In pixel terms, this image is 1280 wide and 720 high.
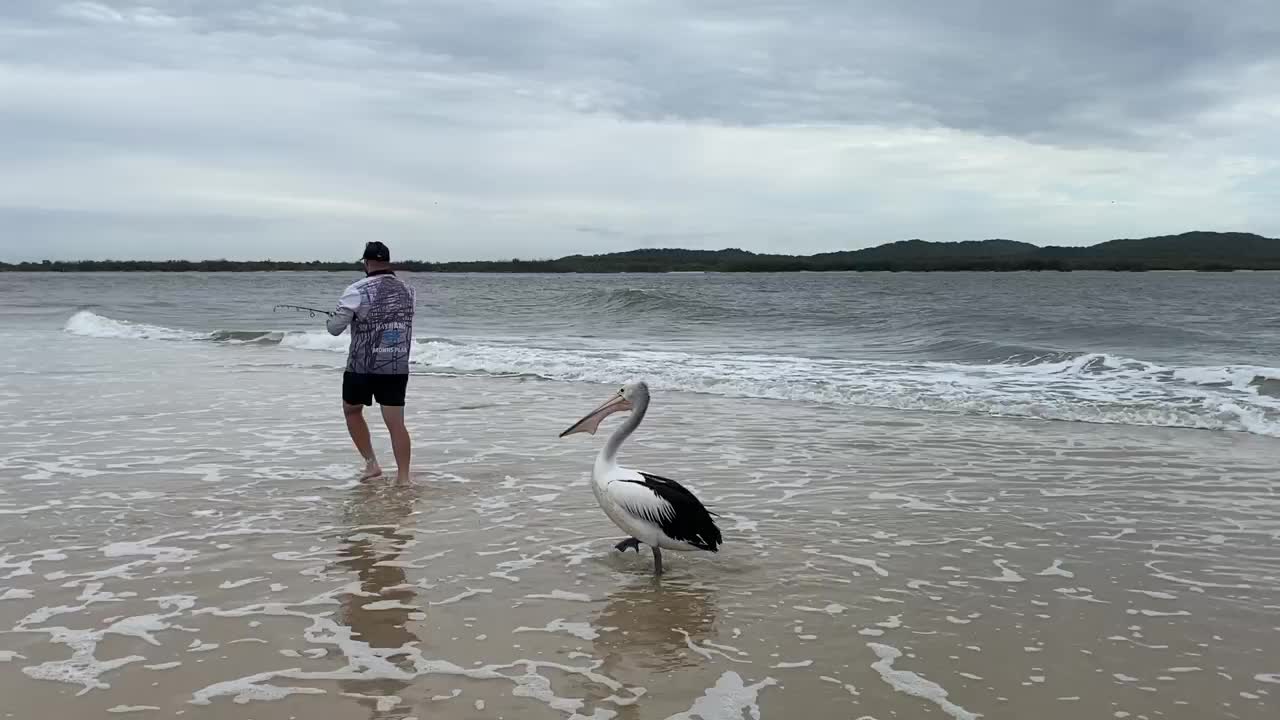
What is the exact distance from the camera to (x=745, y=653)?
15.6 ft

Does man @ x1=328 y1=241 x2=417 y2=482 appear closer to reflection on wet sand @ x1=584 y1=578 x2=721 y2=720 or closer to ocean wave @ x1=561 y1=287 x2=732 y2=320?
reflection on wet sand @ x1=584 y1=578 x2=721 y2=720

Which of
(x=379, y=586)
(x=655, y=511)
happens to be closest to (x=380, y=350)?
(x=379, y=586)

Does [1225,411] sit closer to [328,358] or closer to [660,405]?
[660,405]

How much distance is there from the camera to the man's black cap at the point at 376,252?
8420mm

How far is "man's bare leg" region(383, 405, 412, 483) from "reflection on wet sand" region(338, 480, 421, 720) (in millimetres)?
219

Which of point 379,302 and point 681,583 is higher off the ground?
point 379,302

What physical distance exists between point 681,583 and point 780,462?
3.64 meters

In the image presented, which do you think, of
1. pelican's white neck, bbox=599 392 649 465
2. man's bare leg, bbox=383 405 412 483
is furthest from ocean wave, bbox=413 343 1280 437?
pelican's white neck, bbox=599 392 649 465

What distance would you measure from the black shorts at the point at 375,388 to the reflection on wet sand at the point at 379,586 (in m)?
0.71

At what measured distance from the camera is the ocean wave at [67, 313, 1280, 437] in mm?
12430

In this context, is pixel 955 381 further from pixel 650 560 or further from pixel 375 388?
pixel 650 560

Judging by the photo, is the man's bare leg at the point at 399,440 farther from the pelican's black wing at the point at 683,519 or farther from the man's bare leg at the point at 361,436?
the pelican's black wing at the point at 683,519

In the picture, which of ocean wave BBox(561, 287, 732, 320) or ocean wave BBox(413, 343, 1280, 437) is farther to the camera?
ocean wave BBox(561, 287, 732, 320)

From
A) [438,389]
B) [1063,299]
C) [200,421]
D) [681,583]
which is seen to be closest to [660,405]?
[438,389]
